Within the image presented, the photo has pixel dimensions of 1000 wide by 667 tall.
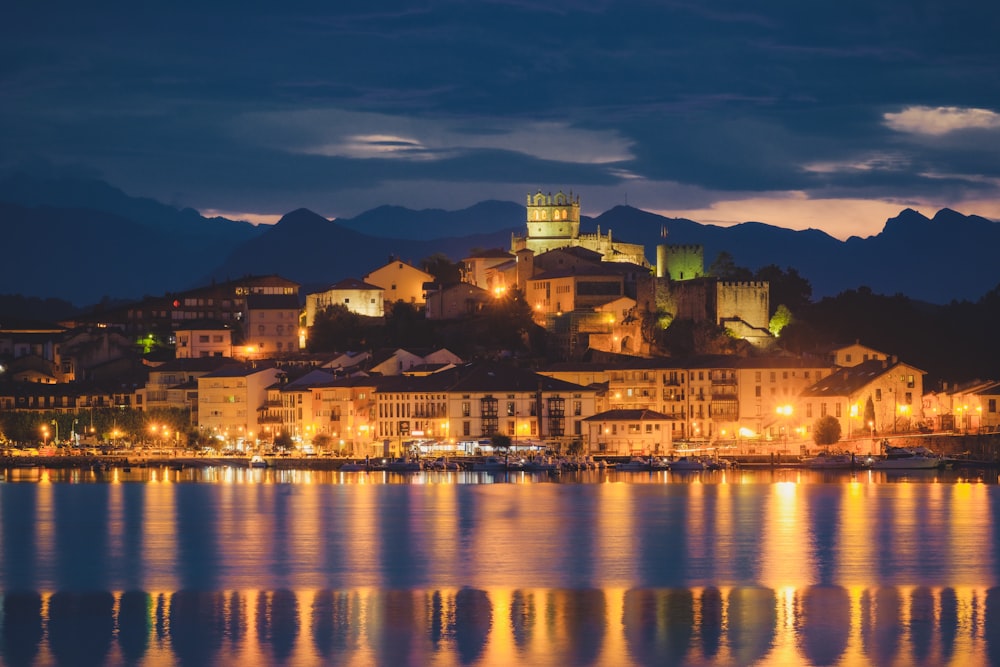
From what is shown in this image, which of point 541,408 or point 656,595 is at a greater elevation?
point 541,408

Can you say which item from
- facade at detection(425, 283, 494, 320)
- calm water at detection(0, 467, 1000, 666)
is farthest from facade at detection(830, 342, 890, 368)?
calm water at detection(0, 467, 1000, 666)

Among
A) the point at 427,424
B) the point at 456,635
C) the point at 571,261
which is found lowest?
the point at 456,635

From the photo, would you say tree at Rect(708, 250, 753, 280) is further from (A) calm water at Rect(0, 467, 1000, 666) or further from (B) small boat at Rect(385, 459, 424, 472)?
(A) calm water at Rect(0, 467, 1000, 666)

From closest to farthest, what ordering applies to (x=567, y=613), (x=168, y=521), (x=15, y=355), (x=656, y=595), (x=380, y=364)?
(x=567, y=613) < (x=656, y=595) < (x=168, y=521) < (x=380, y=364) < (x=15, y=355)

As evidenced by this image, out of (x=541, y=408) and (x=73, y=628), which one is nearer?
(x=73, y=628)

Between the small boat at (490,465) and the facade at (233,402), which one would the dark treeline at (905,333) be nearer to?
the small boat at (490,465)

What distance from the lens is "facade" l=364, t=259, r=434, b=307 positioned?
315 feet

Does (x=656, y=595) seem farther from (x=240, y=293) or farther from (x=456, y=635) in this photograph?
(x=240, y=293)

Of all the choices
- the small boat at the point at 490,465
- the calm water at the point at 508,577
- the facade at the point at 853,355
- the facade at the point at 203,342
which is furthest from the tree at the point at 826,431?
the facade at the point at 203,342

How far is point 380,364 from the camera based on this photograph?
8206 cm

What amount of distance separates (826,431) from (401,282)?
28821mm

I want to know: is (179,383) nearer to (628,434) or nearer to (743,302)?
(628,434)

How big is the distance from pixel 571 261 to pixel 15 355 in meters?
32.5

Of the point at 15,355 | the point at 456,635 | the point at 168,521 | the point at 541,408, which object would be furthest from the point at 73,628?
the point at 15,355
